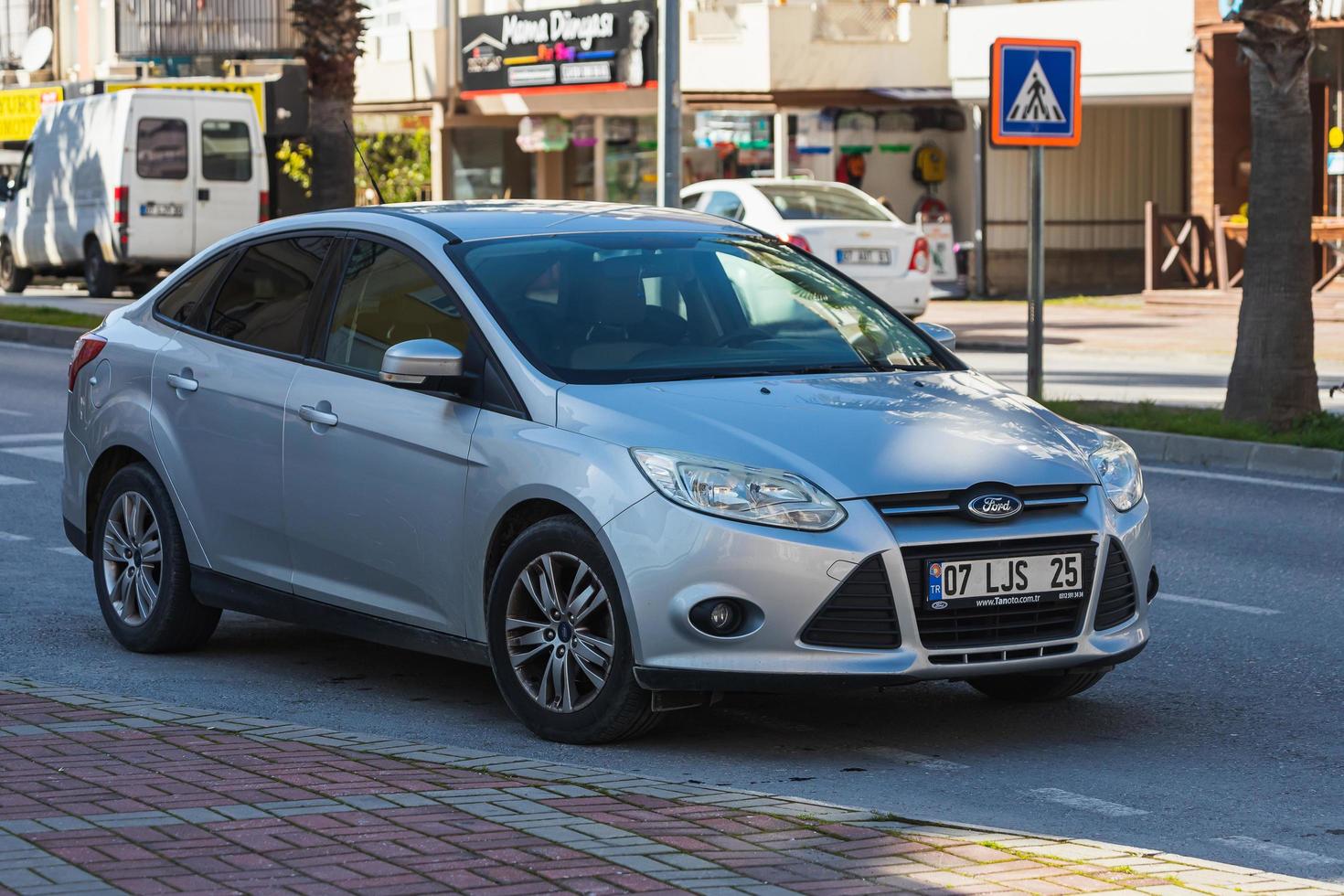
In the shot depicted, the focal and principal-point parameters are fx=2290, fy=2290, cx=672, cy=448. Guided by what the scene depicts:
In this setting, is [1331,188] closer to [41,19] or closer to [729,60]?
[729,60]

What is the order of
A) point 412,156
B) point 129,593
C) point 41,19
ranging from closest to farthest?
point 129,593 < point 412,156 < point 41,19

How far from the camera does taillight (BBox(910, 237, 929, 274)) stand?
2317cm

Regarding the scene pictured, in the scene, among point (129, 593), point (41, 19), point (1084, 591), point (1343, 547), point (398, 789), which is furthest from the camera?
point (41, 19)

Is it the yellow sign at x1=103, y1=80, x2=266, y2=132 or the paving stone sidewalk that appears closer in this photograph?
the paving stone sidewalk

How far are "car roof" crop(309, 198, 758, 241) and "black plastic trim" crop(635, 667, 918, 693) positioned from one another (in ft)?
5.82

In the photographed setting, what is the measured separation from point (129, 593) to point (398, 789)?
10.0 ft

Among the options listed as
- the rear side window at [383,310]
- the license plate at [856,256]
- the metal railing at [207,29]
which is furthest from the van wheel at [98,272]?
the rear side window at [383,310]

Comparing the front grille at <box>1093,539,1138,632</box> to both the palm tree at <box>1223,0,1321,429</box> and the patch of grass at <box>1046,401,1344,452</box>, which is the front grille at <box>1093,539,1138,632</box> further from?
the palm tree at <box>1223,0,1321,429</box>

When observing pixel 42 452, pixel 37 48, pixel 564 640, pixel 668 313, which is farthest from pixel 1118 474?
pixel 37 48

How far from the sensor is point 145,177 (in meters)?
30.0

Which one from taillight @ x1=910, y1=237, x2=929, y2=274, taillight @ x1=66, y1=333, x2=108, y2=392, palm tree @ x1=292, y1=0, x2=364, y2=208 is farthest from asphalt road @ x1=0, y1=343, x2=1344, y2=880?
palm tree @ x1=292, y1=0, x2=364, y2=208

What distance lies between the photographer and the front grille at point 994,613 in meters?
6.11

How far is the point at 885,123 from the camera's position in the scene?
117ft

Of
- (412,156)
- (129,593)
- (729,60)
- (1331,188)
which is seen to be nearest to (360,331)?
(129,593)
